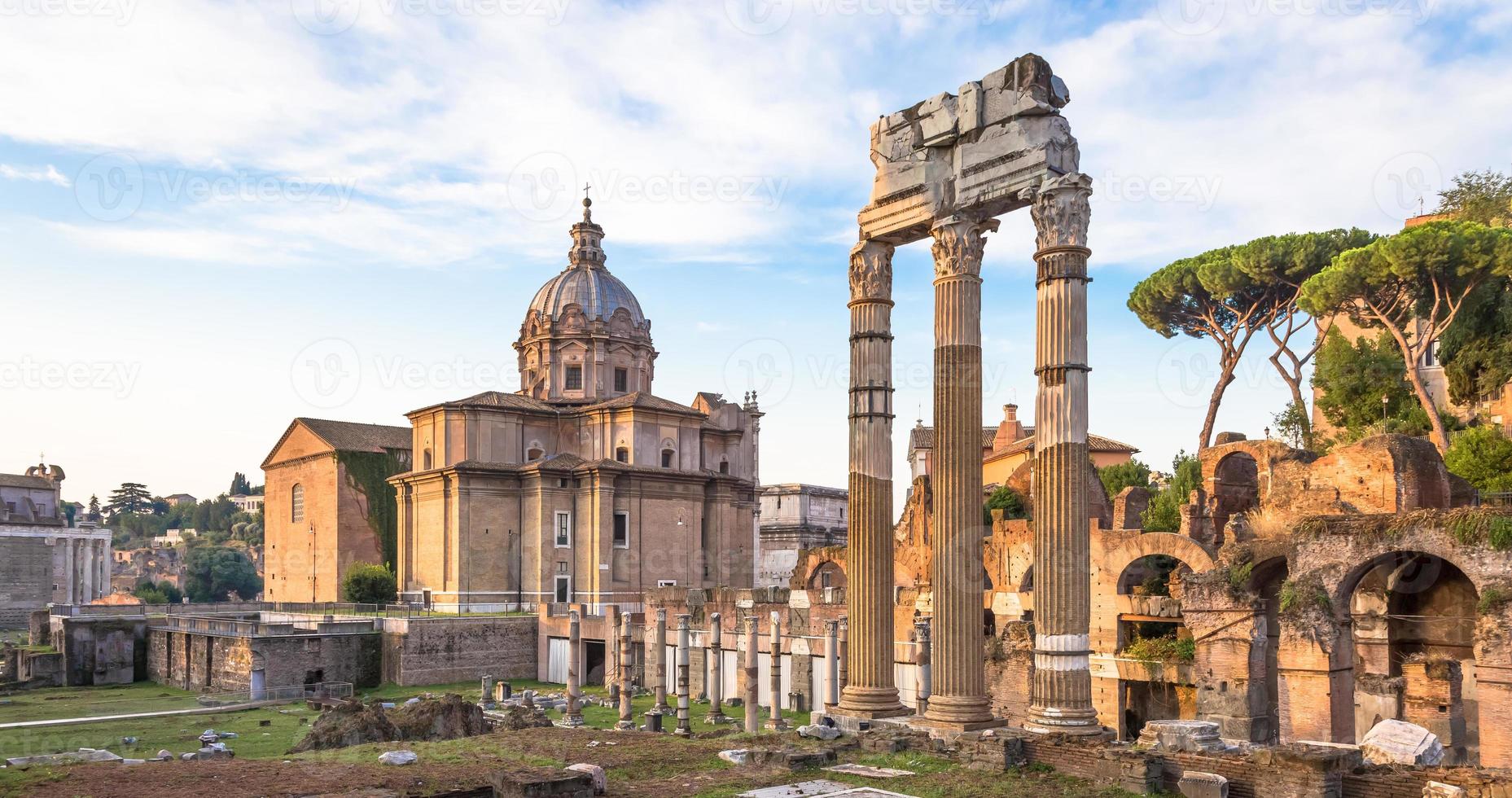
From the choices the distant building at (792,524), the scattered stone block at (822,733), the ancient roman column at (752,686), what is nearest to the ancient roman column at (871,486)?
the scattered stone block at (822,733)

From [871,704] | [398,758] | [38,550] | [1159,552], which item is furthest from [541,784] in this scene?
[38,550]

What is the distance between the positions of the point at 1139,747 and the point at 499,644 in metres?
27.4

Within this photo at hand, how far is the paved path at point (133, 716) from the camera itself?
26.4 m

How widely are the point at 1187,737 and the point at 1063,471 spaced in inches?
120

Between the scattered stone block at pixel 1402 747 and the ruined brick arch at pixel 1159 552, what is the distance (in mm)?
12260

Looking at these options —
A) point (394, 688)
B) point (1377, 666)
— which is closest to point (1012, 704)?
point (1377, 666)

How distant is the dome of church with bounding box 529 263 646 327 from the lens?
163ft

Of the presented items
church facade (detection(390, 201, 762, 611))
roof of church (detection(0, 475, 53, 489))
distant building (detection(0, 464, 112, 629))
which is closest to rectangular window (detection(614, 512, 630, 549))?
church facade (detection(390, 201, 762, 611))

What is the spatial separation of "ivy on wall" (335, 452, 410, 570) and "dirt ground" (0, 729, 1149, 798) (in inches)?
1272

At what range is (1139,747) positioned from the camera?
12500mm

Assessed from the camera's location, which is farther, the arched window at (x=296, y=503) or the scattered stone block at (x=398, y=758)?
the arched window at (x=296, y=503)

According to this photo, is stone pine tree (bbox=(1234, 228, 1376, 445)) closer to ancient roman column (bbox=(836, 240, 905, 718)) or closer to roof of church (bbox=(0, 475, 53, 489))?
ancient roman column (bbox=(836, 240, 905, 718))

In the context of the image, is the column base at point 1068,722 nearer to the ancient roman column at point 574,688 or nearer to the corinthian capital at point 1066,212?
the corinthian capital at point 1066,212

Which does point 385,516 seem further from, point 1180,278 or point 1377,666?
point 1377,666
